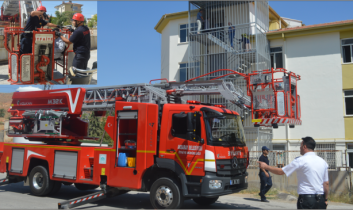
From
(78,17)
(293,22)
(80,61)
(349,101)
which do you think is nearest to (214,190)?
(80,61)

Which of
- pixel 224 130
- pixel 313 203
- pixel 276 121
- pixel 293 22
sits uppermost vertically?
pixel 293 22

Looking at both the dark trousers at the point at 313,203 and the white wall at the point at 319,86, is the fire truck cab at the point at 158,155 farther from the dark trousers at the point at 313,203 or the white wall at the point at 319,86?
the white wall at the point at 319,86

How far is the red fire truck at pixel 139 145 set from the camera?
7836 millimetres

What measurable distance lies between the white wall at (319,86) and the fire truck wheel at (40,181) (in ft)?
41.7

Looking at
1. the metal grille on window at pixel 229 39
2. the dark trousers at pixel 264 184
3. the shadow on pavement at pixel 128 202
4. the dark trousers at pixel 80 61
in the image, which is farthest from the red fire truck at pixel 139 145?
the metal grille on window at pixel 229 39

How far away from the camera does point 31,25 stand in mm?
11438

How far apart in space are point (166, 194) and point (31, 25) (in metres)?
7.76

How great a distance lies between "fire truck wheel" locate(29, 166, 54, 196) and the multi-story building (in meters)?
9.86

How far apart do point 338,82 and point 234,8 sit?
23.7 feet

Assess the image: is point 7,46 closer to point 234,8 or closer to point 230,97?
point 230,97

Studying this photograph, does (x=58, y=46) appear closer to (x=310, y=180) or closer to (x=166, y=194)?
(x=166, y=194)

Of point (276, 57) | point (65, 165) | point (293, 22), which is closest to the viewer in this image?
point (65, 165)

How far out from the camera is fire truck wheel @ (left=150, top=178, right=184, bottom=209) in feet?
25.6

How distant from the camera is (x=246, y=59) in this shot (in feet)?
60.4
